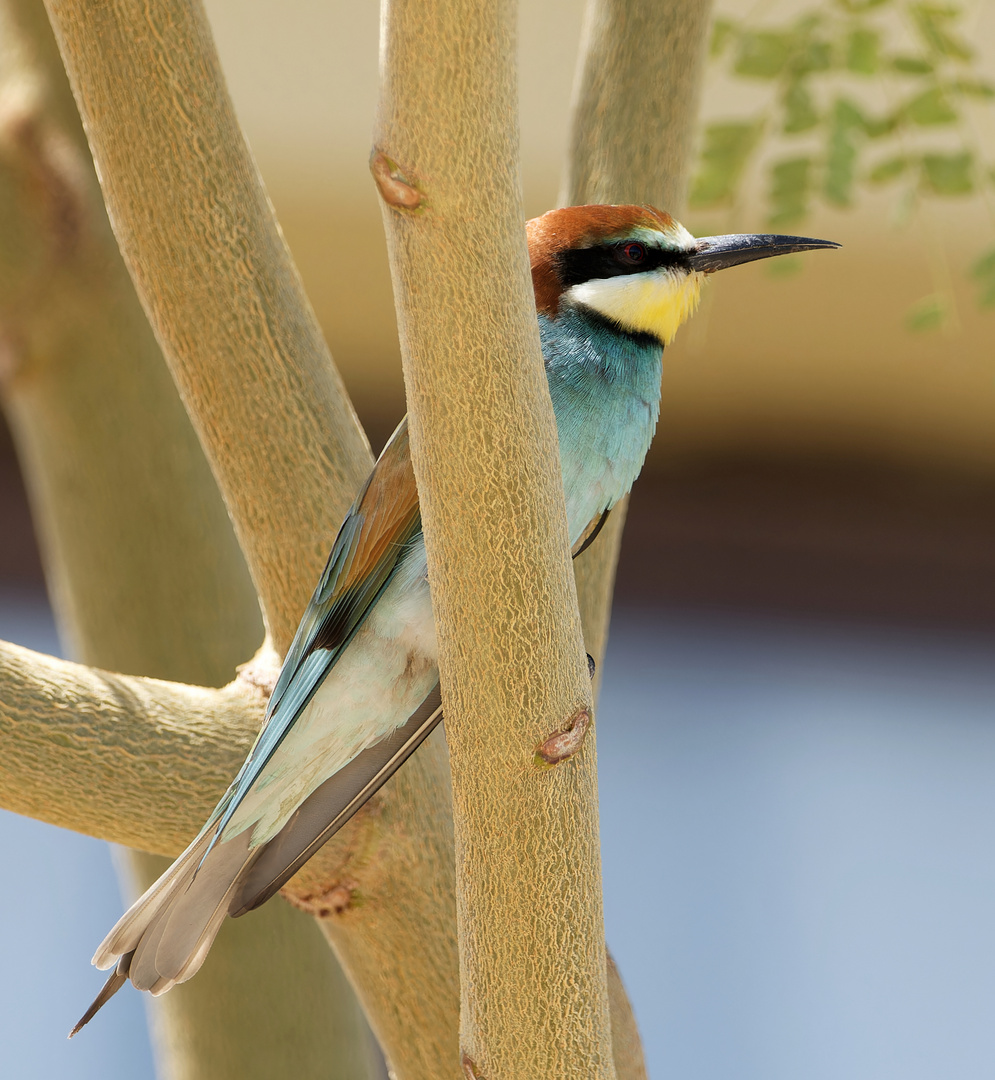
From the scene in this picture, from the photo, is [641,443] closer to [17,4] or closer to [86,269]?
[86,269]

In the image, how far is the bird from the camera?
766 mm

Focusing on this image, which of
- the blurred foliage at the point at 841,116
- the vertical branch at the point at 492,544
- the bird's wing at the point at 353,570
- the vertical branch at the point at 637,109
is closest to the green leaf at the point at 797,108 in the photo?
the blurred foliage at the point at 841,116

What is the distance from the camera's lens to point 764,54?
1.14 meters

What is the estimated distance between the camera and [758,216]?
2.24 metres

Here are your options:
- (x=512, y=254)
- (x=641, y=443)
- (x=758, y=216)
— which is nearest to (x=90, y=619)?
(x=641, y=443)

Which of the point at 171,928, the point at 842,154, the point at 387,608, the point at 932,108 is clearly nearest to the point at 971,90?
the point at 932,108

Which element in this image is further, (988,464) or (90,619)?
(988,464)

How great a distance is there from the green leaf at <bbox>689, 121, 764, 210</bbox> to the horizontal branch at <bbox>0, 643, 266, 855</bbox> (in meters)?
0.72

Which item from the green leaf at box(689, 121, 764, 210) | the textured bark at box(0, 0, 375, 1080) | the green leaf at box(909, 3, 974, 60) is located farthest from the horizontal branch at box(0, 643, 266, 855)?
the green leaf at box(909, 3, 974, 60)

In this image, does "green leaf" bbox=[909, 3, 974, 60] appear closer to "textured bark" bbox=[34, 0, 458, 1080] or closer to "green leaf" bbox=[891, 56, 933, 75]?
"green leaf" bbox=[891, 56, 933, 75]

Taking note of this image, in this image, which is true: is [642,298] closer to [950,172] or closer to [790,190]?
[790,190]

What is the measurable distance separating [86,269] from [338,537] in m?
0.41

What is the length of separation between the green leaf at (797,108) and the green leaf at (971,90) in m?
0.14

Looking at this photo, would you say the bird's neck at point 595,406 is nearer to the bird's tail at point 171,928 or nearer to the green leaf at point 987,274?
the bird's tail at point 171,928
